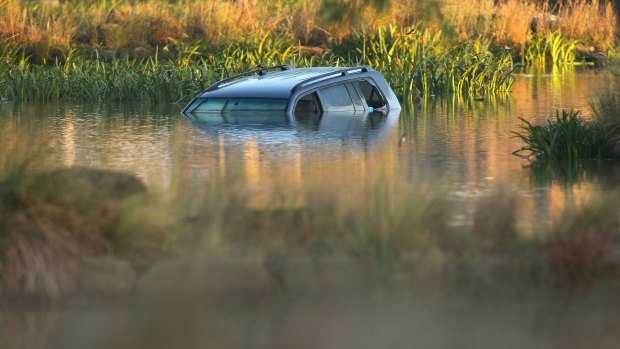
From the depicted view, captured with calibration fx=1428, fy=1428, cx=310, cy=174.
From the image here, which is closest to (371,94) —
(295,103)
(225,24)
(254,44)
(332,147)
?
(295,103)

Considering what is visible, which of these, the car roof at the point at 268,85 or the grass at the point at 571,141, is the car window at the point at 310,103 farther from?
the grass at the point at 571,141

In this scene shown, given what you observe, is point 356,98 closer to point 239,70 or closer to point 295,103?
point 295,103

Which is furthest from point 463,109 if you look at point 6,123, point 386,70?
point 6,123

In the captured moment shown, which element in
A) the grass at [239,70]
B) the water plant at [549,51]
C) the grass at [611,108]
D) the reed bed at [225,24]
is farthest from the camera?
the water plant at [549,51]

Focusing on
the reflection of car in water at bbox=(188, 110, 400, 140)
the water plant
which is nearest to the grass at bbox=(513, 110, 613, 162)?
the reflection of car in water at bbox=(188, 110, 400, 140)

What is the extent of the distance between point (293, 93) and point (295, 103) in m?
0.17

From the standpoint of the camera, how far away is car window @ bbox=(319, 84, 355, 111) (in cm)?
2000

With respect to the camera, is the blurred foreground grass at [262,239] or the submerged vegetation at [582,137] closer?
the blurred foreground grass at [262,239]

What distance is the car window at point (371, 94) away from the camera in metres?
21.1

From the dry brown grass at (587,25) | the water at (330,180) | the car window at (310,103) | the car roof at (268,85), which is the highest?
the dry brown grass at (587,25)

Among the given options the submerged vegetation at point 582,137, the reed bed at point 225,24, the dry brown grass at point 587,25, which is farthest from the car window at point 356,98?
the dry brown grass at point 587,25

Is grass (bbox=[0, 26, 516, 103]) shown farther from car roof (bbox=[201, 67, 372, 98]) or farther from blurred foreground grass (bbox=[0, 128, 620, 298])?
blurred foreground grass (bbox=[0, 128, 620, 298])

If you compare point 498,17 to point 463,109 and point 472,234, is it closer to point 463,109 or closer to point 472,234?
point 463,109

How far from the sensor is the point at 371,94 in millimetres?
21406
